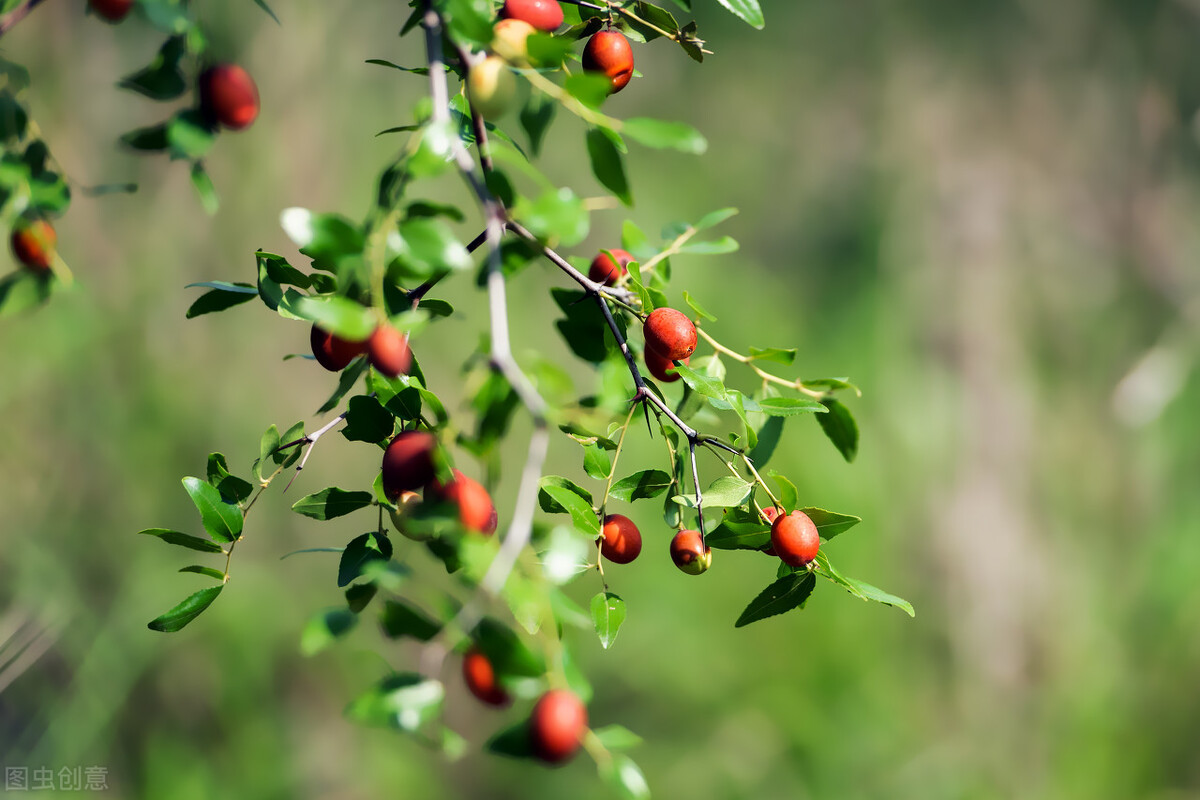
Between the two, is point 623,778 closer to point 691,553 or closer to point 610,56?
point 691,553

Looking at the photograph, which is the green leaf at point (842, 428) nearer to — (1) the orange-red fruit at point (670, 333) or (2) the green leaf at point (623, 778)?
(1) the orange-red fruit at point (670, 333)

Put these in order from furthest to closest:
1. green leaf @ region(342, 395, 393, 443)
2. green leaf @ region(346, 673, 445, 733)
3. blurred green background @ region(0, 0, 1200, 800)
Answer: blurred green background @ region(0, 0, 1200, 800) → green leaf @ region(342, 395, 393, 443) → green leaf @ region(346, 673, 445, 733)

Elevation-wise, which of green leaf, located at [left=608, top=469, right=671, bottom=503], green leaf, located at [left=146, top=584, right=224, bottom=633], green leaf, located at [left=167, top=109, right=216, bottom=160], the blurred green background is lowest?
the blurred green background

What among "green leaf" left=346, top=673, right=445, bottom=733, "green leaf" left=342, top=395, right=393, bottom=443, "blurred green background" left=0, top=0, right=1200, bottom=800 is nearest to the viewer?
"green leaf" left=346, top=673, right=445, bottom=733

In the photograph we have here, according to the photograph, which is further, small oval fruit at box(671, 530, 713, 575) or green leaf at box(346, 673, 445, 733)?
small oval fruit at box(671, 530, 713, 575)

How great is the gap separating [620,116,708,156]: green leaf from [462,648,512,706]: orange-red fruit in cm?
17

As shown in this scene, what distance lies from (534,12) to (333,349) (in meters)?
0.15

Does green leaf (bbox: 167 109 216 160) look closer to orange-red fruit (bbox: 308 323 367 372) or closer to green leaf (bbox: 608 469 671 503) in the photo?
orange-red fruit (bbox: 308 323 367 372)

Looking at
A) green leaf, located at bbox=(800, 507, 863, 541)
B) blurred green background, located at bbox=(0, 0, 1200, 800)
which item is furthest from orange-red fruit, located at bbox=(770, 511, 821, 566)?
blurred green background, located at bbox=(0, 0, 1200, 800)

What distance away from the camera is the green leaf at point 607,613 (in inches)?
14.2

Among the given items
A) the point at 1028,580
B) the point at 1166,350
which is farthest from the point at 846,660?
the point at 1166,350

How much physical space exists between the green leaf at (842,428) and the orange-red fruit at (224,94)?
305 mm

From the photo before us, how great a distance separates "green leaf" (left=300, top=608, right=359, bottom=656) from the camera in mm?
245

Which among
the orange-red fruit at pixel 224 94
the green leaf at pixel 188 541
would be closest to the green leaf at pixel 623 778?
the green leaf at pixel 188 541
